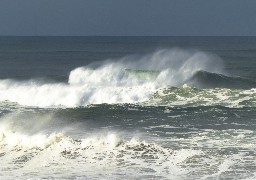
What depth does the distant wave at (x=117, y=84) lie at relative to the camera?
1364 inches

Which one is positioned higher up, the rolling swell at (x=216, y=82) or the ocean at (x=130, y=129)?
the rolling swell at (x=216, y=82)

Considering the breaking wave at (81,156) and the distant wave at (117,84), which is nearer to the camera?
the breaking wave at (81,156)

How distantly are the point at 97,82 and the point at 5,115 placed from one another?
1726 cm

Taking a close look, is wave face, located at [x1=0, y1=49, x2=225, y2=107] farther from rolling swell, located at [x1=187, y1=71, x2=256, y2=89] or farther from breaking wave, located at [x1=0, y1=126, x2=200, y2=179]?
breaking wave, located at [x1=0, y1=126, x2=200, y2=179]

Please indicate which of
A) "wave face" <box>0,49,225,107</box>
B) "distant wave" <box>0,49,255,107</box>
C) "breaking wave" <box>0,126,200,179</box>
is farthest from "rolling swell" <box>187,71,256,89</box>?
"breaking wave" <box>0,126,200,179</box>

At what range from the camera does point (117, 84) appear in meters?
42.6

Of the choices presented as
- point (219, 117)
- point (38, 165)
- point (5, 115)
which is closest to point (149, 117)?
point (219, 117)

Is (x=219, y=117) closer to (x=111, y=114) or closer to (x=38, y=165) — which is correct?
(x=111, y=114)

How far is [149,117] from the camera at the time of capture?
89.6ft

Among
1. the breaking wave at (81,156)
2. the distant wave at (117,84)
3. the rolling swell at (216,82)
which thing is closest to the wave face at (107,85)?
the distant wave at (117,84)

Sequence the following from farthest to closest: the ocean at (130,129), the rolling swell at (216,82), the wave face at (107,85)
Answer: the rolling swell at (216,82)
the wave face at (107,85)
the ocean at (130,129)

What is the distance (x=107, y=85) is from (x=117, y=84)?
0.82m

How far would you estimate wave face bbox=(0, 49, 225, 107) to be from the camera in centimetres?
3459

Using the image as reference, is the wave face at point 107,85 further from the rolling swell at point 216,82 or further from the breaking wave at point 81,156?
the breaking wave at point 81,156
